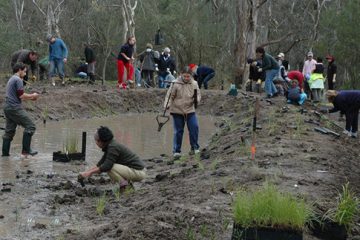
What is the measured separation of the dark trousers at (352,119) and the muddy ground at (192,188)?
1.83 feet

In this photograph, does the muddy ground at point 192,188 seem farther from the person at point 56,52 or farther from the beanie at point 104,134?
the person at point 56,52

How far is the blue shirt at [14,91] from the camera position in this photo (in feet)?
40.4

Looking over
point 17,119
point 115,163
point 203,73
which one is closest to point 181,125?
point 17,119

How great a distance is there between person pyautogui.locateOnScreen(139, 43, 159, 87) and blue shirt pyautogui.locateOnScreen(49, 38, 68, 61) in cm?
432

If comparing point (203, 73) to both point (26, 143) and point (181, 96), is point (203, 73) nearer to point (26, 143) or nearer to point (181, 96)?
point (181, 96)

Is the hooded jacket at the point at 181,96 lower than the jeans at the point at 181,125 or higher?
higher

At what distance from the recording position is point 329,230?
21.2ft

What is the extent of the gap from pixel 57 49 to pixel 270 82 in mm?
7286

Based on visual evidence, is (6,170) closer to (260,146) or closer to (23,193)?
(23,193)

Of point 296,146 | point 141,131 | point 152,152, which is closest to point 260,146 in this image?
point 296,146

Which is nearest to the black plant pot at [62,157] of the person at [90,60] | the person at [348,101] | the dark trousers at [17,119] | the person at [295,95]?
the dark trousers at [17,119]

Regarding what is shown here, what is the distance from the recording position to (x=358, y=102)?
48.8 ft

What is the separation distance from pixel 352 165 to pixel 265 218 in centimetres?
550

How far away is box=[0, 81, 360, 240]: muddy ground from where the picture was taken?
273 inches
